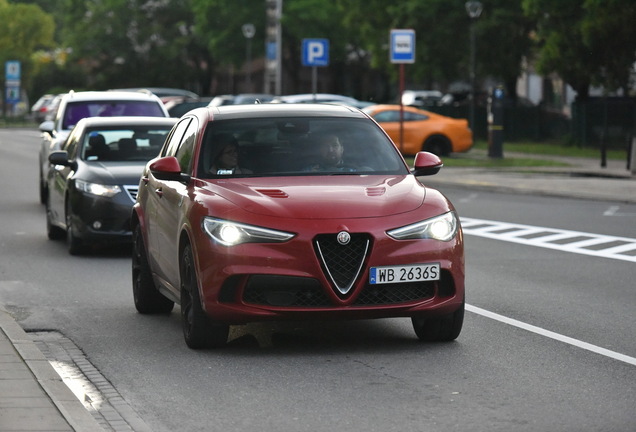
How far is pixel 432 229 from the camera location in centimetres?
912

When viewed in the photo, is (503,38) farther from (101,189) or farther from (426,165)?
(426,165)

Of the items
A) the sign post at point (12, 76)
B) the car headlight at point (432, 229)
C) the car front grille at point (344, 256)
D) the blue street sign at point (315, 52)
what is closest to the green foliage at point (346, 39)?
the blue street sign at point (315, 52)

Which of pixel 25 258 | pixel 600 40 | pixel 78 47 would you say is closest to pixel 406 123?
pixel 600 40

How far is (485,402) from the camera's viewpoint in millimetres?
7648

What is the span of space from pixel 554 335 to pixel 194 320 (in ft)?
8.10

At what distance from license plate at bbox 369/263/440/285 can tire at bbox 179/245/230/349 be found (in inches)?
41.8

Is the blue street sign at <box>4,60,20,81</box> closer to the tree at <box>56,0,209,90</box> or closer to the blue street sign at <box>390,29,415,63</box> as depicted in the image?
the tree at <box>56,0,209,90</box>

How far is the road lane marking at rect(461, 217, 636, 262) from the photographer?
16.2m

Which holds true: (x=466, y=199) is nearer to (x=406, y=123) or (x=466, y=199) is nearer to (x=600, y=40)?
(x=406, y=123)

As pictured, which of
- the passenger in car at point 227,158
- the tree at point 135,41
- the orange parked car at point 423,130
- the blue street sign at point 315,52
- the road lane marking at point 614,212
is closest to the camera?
the passenger in car at point 227,158

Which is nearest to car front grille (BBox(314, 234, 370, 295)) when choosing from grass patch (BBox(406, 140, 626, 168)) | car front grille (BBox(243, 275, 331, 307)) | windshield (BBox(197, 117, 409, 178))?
car front grille (BBox(243, 275, 331, 307))

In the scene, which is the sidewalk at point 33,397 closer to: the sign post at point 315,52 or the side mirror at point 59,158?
the side mirror at point 59,158

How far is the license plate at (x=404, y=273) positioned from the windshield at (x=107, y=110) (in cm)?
1273

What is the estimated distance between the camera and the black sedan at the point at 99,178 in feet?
51.0
